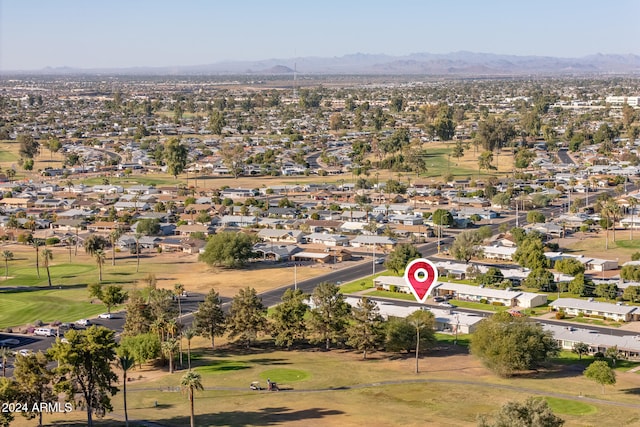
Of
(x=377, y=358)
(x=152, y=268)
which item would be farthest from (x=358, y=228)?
(x=377, y=358)

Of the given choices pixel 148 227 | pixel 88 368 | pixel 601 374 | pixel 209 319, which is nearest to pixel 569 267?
pixel 601 374

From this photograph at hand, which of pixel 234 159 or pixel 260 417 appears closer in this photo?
pixel 260 417

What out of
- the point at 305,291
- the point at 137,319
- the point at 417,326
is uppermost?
the point at 417,326

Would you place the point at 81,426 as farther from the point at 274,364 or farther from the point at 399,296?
the point at 399,296

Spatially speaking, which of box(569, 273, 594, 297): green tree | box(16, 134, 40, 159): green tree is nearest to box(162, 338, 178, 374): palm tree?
box(569, 273, 594, 297): green tree

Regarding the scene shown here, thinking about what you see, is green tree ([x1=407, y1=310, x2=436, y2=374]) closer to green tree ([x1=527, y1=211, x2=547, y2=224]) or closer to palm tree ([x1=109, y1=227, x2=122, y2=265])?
palm tree ([x1=109, y1=227, x2=122, y2=265])

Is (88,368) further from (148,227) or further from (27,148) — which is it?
(27,148)
